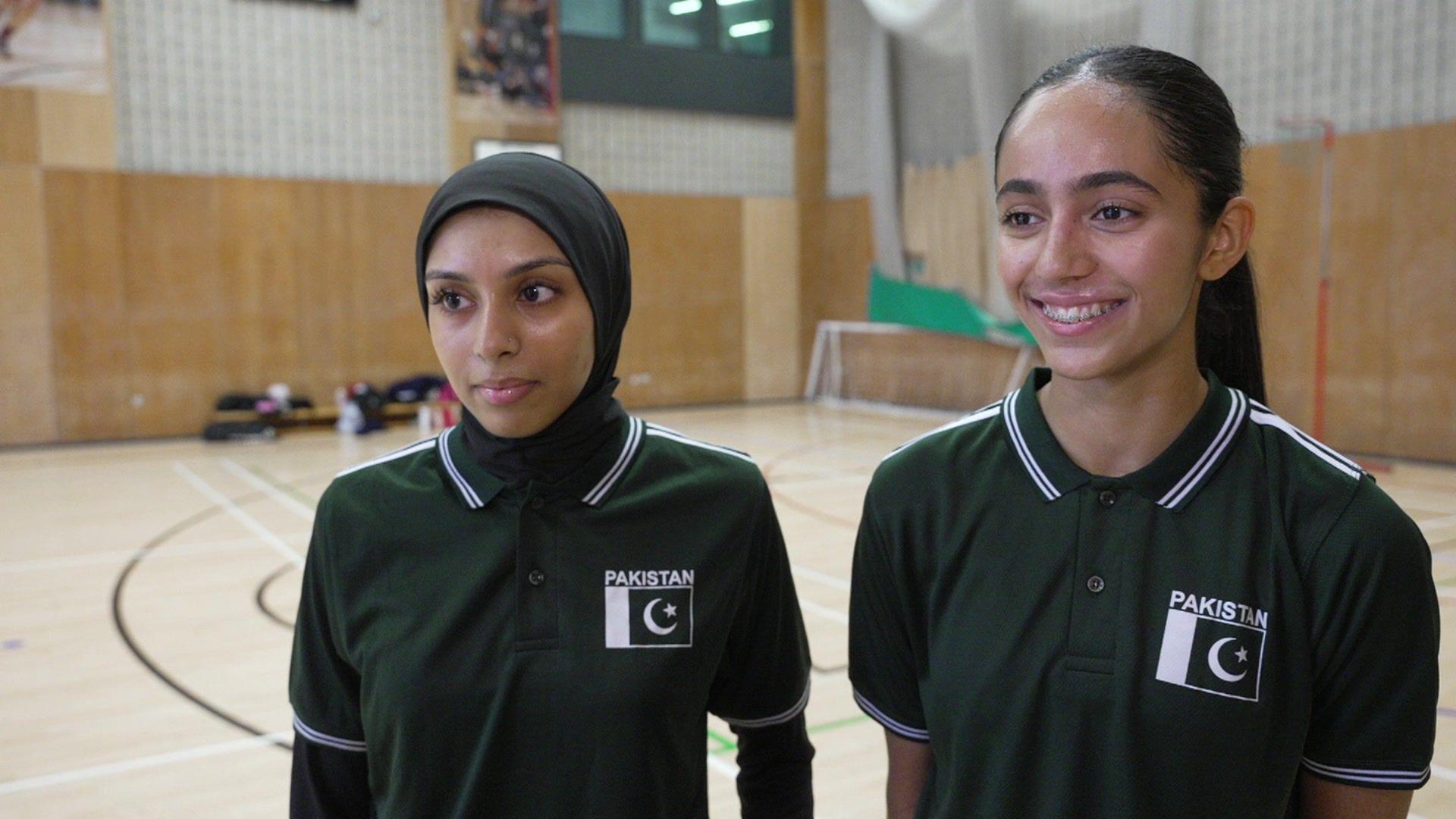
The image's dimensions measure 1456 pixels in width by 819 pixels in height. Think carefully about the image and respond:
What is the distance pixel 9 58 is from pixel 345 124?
286cm

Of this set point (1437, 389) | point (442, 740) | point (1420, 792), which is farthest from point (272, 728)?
point (1437, 389)

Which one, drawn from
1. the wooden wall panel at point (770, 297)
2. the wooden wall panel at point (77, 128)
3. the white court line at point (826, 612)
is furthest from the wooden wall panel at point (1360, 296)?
the wooden wall panel at point (77, 128)

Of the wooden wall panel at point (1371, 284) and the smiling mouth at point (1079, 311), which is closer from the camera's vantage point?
the smiling mouth at point (1079, 311)

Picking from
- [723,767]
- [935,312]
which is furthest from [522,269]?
[935,312]

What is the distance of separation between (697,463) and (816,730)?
223cm

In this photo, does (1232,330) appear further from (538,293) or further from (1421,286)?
(1421,286)

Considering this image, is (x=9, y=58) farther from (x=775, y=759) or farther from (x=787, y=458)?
(x=775, y=759)

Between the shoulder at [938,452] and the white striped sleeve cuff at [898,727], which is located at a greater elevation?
the shoulder at [938,452]

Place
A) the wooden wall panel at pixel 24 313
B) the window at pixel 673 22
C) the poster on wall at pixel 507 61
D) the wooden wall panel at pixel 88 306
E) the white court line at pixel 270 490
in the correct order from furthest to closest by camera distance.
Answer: the window at pixel 673 22
the poster on wall at pixel 507 61
the wooden wall panel at pixel 88 306
the wooden wall panel at pixel 24 313
the white court line at pixel 270 490

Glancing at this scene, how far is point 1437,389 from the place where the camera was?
28.4 feet

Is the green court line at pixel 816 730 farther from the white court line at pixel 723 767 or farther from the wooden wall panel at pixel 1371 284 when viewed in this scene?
the wooden wall panel at pixel 1371 284

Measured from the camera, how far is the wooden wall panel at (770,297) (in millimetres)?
14281

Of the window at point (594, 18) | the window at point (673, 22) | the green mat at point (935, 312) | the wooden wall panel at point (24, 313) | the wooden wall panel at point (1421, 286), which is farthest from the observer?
the window at point (673, 22)

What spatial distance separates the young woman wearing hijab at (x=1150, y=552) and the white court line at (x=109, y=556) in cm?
576
